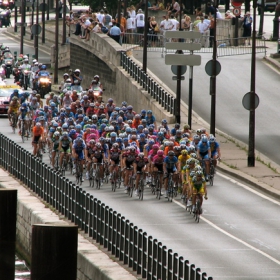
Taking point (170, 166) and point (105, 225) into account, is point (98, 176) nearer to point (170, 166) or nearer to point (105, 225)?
point (170, 166)

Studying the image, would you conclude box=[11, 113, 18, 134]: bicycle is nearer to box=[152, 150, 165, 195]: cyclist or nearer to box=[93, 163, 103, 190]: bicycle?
box=[93, 163, 103, 190]: bicycle

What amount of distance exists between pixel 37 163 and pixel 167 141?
3.98 meters

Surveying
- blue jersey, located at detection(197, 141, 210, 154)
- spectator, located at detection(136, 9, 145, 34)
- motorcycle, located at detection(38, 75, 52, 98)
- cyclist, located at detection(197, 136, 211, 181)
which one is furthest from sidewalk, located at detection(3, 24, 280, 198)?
spectator, located at detection(136, 9, 145, 34)

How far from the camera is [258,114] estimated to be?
154 ft

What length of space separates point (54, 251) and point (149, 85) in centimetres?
3122

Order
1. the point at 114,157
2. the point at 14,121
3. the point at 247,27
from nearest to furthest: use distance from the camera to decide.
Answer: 1. the point at 114,157
2. the point at 14,121
3. the point at 247,27

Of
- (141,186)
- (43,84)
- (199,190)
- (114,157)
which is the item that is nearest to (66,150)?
(114,157)

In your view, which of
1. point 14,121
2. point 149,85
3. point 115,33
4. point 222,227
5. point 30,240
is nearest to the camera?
point 30,240

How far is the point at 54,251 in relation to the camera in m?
17.3

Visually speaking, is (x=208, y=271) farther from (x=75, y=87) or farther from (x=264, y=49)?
(x=264, y=49)

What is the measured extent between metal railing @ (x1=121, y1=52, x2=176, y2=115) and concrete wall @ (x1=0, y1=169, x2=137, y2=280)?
14.0 m

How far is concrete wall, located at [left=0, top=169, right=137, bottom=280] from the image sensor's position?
19.9 m

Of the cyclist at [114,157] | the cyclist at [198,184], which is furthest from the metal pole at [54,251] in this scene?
the cyclist at [114,157]

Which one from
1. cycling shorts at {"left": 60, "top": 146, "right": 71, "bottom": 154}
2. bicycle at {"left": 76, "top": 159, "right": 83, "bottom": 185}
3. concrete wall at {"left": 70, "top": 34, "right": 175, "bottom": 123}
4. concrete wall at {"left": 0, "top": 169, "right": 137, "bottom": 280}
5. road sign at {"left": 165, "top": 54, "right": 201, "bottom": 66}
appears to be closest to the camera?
concrete wall at {"left": 0, "top": 169, "right": 137, "bottom": 280}
